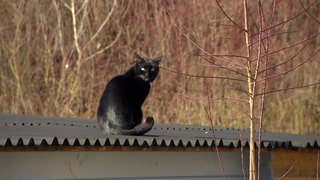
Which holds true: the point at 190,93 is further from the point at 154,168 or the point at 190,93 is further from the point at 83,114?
the point at 154,168

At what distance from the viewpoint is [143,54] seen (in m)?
16.3

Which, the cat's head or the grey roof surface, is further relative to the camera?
the cat's head

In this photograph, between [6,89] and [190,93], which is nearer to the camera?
[190,93]

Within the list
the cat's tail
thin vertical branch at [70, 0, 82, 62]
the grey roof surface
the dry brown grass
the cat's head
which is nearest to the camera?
the grey roof surface

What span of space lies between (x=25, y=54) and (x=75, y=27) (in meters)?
1.13

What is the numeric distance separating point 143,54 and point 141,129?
837 cm

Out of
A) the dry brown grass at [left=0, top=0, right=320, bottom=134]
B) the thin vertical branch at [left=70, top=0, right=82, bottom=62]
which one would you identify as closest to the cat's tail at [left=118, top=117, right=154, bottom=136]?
the dry brown grass at [left=0, top=0, right=320, bottom=134]

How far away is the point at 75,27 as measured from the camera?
56.2 ft

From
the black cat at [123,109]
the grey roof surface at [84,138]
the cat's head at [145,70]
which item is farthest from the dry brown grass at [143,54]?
the black cat at [123,109]

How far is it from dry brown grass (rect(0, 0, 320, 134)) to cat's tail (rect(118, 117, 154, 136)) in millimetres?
6144

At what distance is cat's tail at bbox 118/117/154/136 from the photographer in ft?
26.1

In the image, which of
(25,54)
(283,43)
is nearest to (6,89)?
(25,54)

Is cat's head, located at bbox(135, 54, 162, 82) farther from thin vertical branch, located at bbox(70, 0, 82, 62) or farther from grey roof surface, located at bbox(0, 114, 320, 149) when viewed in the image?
thin vertical branch, located at bbox(70, 0, 82, 62)

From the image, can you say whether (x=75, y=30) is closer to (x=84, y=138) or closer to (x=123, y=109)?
(x=123, y=109)
